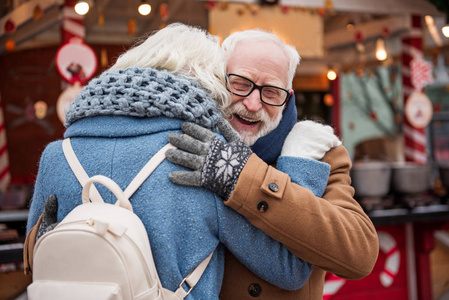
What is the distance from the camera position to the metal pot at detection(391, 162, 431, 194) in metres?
4.30

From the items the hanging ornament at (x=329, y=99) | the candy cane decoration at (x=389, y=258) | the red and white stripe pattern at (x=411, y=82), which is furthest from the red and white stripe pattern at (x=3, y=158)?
the hanging ornament at (x=329, y=99)

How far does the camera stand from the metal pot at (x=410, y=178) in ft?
14.1

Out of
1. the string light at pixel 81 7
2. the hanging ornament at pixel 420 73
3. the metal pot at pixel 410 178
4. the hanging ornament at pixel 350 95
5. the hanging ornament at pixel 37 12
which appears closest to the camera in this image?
the string light at pixel 81 7

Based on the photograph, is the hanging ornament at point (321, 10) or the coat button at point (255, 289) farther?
the hanging ornament at point (321, 10)

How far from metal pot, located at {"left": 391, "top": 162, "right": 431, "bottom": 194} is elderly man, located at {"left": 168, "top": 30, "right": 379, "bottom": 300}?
9.67 feet


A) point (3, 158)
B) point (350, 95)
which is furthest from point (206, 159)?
point (350, 95)

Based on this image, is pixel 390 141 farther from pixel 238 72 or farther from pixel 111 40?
pixel 238 72

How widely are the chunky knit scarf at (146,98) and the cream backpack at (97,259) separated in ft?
0.73

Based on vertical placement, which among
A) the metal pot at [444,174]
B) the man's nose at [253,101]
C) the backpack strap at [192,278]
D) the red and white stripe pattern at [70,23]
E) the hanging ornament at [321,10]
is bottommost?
the metal pot at [444,174]

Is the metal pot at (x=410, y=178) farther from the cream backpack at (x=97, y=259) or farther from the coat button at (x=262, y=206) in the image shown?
the cream backpack at (x=97, y=259)

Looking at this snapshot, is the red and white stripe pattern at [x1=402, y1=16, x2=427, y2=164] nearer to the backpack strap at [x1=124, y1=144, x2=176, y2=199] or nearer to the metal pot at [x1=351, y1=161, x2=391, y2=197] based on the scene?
the metal pot at [x1=351, y1=161, x2=391, y2=197]

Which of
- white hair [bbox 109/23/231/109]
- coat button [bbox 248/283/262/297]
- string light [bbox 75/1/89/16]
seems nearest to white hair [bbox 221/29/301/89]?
white hair [bbox 109/23/231/109]

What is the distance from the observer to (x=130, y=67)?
137cm

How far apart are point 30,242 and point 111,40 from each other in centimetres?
755
